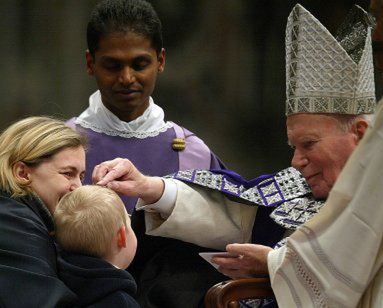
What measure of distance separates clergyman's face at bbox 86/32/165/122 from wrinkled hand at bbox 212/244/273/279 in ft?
3.20

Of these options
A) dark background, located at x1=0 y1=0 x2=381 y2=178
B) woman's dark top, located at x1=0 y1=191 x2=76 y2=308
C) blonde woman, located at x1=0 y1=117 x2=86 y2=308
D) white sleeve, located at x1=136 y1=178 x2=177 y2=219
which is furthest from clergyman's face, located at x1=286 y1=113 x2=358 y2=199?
dark background, located at x1=0 y1=0 x2=381 y2=178

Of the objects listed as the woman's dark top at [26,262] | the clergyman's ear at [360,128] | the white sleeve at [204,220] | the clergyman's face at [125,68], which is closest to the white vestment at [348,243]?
the woman's dark top at [26,262]

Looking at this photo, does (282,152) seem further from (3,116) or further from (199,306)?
(199,306)

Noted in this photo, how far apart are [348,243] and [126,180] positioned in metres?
1.20

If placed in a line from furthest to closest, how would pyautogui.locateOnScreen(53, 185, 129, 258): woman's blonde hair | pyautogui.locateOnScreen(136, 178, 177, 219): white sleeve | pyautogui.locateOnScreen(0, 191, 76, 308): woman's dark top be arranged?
1. pyautogui.locateOnScreen(136, 178, 177, 219): white sleeve
2. pyautogui.locateOnScreen(53, 185, 129, 258): woman's blonde hair
3. pyautogui.locateOnScreen(0, 191, 76, 308): woman's dark top

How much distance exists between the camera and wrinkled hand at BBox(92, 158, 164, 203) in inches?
137

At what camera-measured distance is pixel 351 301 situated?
2.60 m

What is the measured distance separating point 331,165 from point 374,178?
1009 millimetres

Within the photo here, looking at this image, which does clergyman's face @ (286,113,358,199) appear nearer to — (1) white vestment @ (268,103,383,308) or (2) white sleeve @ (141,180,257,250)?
(2) white sleeve @ (141,180,257,250)

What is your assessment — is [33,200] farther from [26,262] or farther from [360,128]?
[360,128]

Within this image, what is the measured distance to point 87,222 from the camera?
3.00m

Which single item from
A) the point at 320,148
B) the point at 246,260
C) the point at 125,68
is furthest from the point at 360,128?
the point at 125,68

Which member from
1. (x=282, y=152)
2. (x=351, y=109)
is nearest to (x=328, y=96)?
(x=351, y=109)

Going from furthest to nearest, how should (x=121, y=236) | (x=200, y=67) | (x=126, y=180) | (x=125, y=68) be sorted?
(x=200, y=67)
(x=125, y=68)
(x=126, y=180)
(x=121, y=236)
